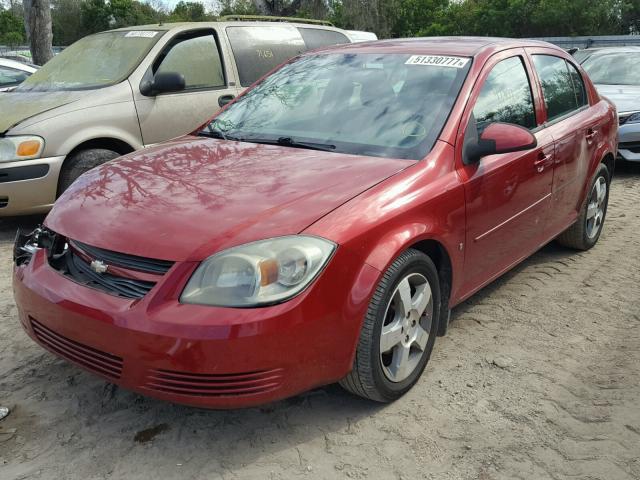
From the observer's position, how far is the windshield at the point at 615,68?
925 centimetres

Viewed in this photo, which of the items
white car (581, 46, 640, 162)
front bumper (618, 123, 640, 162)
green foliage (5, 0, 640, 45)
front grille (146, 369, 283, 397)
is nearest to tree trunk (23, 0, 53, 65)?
green foliage (5, 0, 640, 45)

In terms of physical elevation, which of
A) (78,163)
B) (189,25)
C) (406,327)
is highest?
(189,25)

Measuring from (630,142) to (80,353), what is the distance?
7535 mm

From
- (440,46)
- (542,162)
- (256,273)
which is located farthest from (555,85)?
(256,273)

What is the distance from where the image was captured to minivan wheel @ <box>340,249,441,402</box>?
2.70m

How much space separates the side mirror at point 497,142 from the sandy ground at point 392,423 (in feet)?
3.46

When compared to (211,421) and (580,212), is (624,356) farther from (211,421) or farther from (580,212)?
(211,421)

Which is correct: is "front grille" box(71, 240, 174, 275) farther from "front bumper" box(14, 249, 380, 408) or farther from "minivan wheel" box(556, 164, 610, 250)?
"minivan wheel" box(556, 164, 610, 250)

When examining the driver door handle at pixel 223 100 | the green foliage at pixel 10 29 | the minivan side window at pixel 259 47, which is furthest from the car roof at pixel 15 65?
the green foliage at pixel 10 29

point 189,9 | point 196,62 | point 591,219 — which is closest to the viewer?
point 591,219

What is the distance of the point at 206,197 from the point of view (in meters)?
2.80

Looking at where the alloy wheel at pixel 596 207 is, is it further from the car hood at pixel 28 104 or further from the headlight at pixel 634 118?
the car hood at pixel 28 104

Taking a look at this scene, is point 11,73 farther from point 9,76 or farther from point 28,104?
point 28,104

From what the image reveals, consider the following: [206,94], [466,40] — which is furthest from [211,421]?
[206,94]
